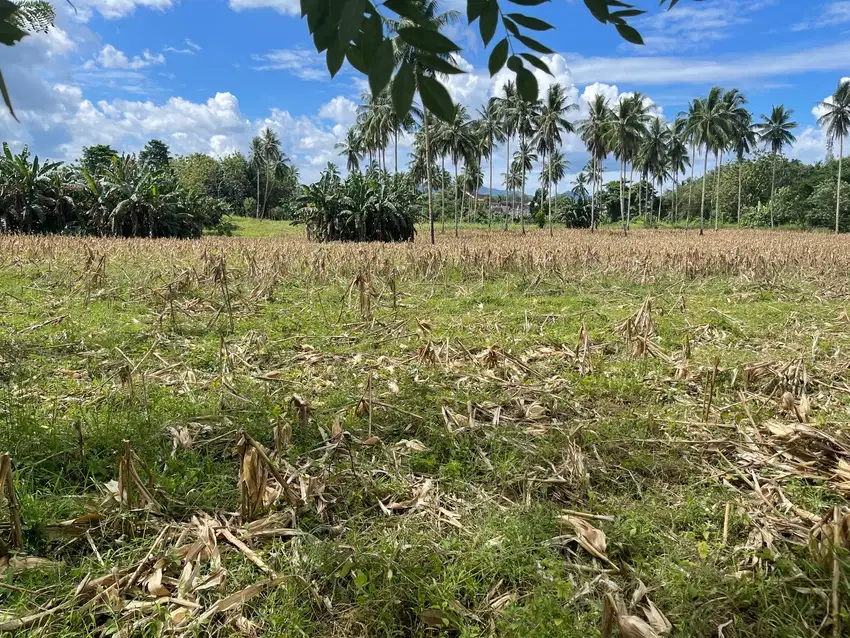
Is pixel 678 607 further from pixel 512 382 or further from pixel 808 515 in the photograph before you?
pixel 512 382

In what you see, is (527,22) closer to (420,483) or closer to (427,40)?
(427,40)

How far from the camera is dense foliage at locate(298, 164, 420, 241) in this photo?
2295 cm

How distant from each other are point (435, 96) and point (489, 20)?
0.87ft

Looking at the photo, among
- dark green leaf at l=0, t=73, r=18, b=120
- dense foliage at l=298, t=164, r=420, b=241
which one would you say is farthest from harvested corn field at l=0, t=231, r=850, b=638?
dense foliage at l=298, t=164, r=420, b=241

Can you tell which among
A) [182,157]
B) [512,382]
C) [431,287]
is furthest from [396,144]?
[512,382]

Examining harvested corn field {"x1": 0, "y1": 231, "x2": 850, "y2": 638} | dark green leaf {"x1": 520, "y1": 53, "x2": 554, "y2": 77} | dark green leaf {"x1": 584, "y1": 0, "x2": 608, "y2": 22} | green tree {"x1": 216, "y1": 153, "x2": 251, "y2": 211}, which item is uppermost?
green tree {"x1": 216, "y1": 153, "x2": 251, "y2": 211}

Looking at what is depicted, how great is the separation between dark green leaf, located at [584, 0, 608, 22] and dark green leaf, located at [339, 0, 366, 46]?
0.68 m

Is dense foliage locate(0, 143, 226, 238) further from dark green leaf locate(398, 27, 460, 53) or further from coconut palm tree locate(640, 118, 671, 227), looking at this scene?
coconut palm tree locate(640, 118, 671, 227)

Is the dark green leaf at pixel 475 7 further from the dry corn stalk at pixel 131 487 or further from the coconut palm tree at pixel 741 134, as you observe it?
the coconut palm tree at pixel 741 134

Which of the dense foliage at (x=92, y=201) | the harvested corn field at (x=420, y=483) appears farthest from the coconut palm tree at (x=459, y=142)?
the harvested corn field at (x=420, y=483)

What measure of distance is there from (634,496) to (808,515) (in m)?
0.72

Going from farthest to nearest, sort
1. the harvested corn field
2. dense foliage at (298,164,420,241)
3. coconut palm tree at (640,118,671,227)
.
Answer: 1. coconut palm tree at (640,118,671,227)
2. dense foliage at (298,164,420,241)
3. the harvested corn field

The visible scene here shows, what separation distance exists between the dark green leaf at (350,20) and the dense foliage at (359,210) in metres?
21.9

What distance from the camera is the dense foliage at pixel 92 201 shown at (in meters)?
21.5
